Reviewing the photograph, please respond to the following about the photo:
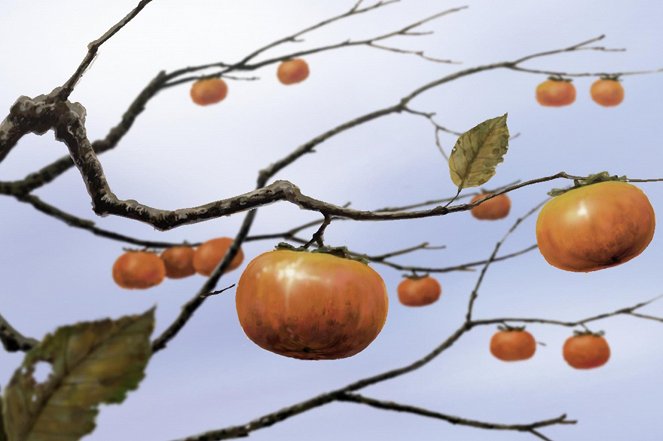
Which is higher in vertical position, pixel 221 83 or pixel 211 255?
pixel 221 83

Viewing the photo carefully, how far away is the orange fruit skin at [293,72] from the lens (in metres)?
4.41

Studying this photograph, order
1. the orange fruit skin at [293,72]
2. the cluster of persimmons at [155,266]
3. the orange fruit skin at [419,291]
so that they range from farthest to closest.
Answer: the orange fruit skin at [293,72] < the orange fruit skin at [419,291] < the cluster of persimmons at [155,266]

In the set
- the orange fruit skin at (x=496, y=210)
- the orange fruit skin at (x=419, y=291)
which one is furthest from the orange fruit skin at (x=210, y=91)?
the orange fruit skin at (x=496, y=210)

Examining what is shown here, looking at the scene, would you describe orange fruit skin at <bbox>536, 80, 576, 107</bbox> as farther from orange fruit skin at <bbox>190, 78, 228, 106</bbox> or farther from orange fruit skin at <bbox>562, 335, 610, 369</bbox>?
orange fruit skin at <bbox>190, 78, 228, 106</bbox>

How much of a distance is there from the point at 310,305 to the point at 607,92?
4.22 m

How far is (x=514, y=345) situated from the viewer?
3.97m

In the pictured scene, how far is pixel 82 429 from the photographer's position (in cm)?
25

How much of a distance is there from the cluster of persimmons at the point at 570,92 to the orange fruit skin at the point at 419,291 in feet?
4.76

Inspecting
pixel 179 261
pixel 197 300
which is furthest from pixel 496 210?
pixel 197 300

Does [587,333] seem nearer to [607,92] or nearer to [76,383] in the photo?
[607,92]

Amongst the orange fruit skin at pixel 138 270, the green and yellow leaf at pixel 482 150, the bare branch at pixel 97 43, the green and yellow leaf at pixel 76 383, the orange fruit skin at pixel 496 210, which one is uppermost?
the orange fruit skin at pixel 496 210

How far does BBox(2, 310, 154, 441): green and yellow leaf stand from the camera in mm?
240

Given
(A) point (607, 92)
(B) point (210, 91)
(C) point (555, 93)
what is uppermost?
(A) point (607, 92)

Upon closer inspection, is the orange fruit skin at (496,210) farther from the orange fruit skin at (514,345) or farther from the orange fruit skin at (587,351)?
the orange fruit skin at (587,351)
